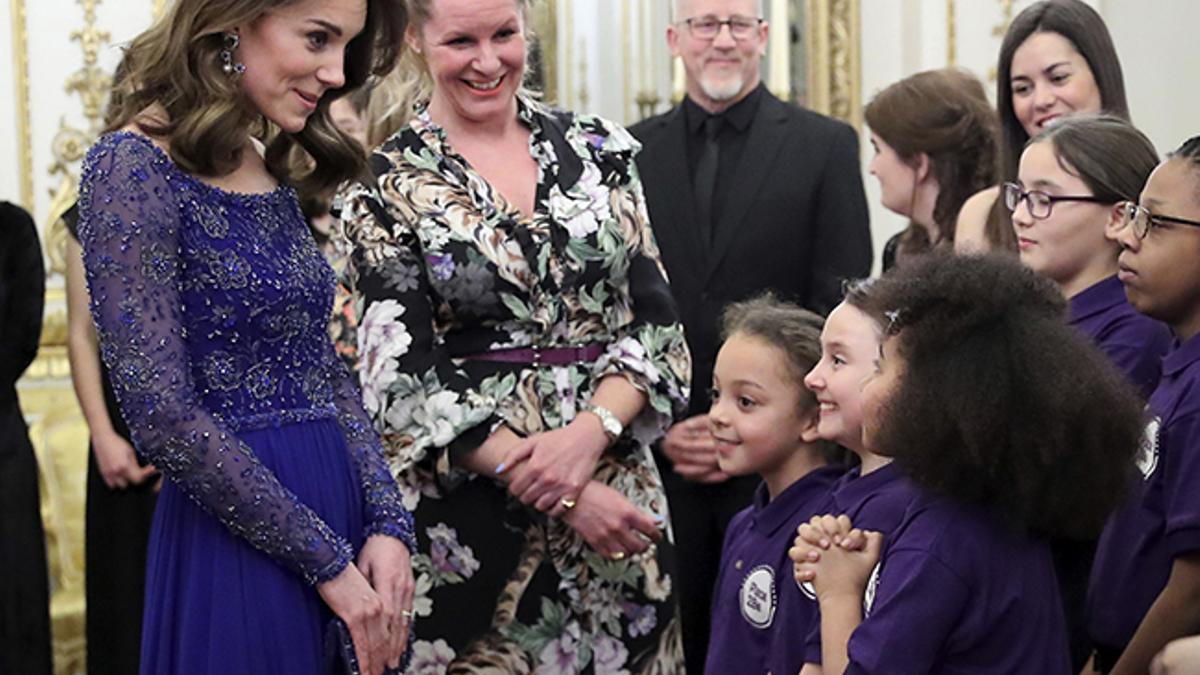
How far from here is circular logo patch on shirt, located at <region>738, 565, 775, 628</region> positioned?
278 centimetres

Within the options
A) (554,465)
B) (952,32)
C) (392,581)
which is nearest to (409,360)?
(554,465)

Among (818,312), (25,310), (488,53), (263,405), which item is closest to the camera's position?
(263,405)

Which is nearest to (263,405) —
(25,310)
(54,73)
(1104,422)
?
(1104,422)

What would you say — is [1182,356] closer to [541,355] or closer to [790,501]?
[790,501]

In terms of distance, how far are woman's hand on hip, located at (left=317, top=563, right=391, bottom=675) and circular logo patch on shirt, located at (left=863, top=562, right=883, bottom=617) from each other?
2.06ft

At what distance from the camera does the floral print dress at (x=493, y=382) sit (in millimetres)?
2926

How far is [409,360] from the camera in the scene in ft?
9.62

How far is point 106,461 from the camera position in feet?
14.6

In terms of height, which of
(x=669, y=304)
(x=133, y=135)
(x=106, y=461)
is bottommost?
(x=106, y=461)

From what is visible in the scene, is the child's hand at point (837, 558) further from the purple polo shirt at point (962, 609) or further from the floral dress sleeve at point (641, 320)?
the floral dress sleeve at point (641, 320)

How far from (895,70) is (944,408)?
4032mm

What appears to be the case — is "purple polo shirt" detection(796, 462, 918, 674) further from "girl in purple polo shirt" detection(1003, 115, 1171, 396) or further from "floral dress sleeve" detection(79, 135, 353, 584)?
"floral dress sleeve" detection(79, 135, 353, 584)

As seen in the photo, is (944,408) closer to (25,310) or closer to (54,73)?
(25,310)

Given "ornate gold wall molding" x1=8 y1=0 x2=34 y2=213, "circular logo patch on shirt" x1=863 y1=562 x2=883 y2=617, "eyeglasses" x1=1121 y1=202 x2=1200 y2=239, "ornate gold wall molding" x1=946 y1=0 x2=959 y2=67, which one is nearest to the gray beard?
"eyeglasses" x1=1121 y1=202 x2=1200 y2=239
